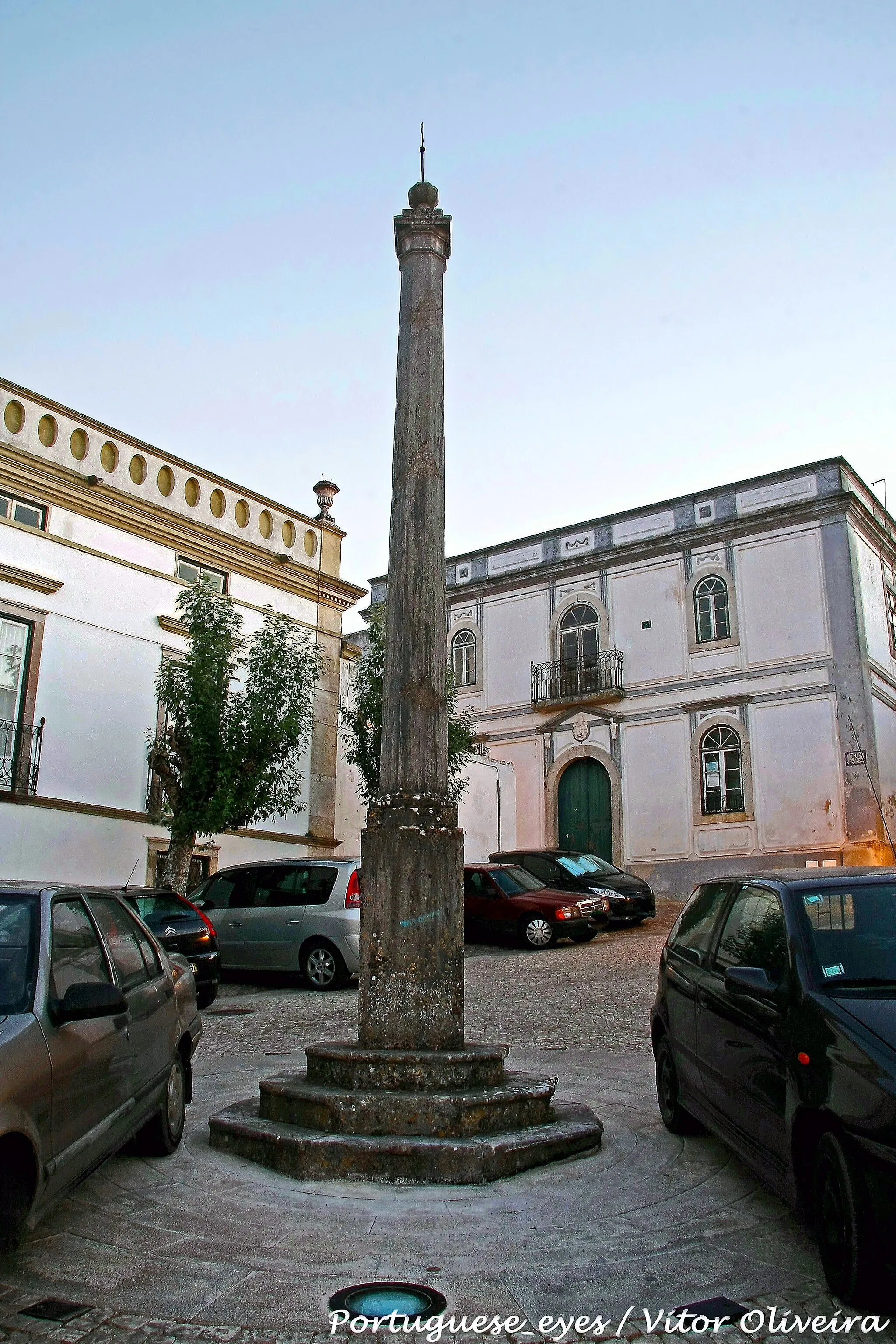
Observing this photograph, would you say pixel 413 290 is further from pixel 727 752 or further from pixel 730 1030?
pixel 727 752

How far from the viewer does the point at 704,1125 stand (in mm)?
5031

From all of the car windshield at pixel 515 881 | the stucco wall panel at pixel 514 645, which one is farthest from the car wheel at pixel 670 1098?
the stucco wall panel at pixel 514 645

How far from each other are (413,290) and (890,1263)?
5813 millimetres

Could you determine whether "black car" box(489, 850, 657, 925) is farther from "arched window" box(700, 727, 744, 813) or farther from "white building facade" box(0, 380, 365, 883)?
"arched window" box(700, 727, 744, 813)

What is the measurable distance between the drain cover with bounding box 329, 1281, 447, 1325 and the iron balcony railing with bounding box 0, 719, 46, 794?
11.6 metres

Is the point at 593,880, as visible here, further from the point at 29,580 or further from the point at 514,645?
the point at 514,645

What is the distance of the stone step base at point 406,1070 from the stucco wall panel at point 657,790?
19.3 m

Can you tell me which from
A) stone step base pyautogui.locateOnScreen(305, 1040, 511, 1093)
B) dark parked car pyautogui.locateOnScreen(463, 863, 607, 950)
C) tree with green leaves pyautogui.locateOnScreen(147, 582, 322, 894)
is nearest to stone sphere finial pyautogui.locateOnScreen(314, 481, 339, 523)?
tree with green leaves pyautogui.locateOnScreen(147, 582, 322, 894)

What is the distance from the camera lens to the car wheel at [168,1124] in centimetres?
510

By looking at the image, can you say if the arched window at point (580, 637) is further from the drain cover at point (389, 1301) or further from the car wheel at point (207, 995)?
the drain cover at point (389, 1301)

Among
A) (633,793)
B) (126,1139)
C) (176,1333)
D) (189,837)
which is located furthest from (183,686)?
(633,793)

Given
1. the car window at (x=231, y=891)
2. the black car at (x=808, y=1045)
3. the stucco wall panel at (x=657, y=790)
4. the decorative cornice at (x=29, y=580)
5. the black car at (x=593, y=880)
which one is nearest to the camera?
the black car at (x=808, y=1045)

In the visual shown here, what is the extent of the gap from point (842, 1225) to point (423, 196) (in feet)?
20.8

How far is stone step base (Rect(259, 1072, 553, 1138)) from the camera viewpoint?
16.2 feet
